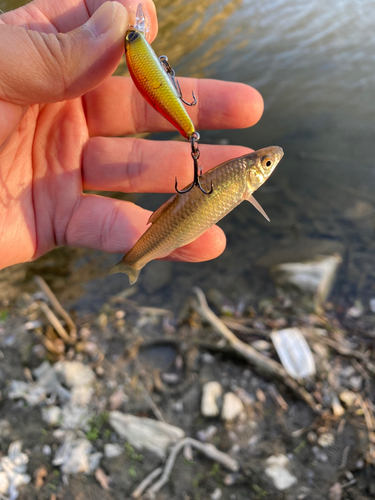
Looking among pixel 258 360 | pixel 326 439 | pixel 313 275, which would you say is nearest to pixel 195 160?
pixel 258 360

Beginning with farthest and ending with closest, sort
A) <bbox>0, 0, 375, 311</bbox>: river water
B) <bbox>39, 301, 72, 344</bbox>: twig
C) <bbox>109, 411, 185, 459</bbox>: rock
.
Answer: <bbox>0, 0, 375, 311</bbox>: river water
<bbox>39, 301, 72, 344</bbox>: twig
<bbox>109, 411, 185, 459</bbox>: rock

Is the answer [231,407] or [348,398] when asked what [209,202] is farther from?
[348,398]

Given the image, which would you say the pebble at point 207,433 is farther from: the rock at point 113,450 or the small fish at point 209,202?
the small fish at point 209,202

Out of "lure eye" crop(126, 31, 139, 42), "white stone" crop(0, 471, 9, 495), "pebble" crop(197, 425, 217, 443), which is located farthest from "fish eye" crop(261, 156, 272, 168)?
"white stone" crop(0, 471, 9, 495)

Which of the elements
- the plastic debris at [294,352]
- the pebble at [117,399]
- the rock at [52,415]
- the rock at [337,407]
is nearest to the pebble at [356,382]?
the rock at [337,407]

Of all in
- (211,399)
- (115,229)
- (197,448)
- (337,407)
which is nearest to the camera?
(115,229)

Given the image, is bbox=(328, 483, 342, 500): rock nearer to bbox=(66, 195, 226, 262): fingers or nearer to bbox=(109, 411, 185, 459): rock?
bbox=(109, 411, 185, 459): rock
